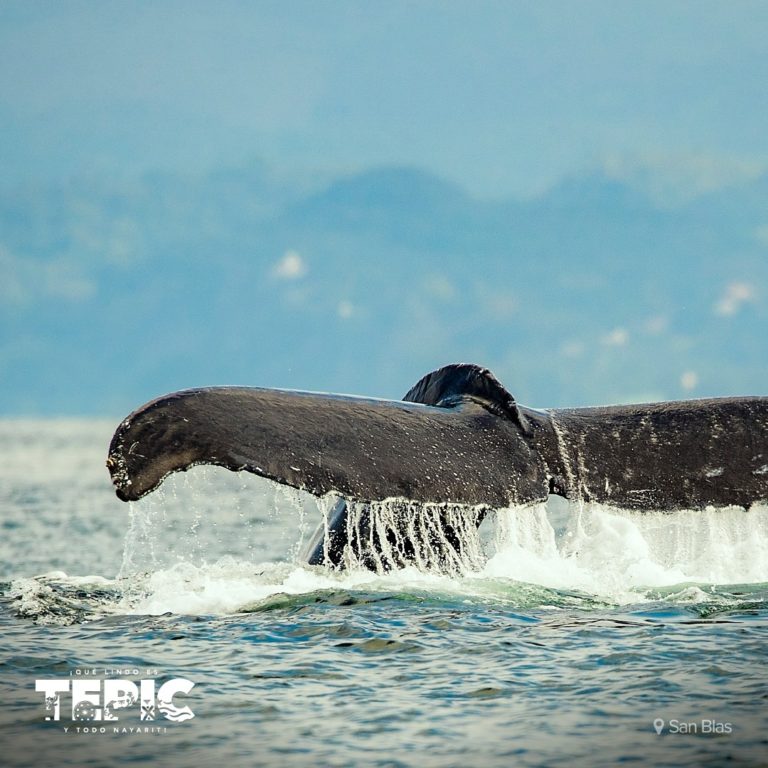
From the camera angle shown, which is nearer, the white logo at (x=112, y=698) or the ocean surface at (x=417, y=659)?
the ocean surface at (x=417, y=659)

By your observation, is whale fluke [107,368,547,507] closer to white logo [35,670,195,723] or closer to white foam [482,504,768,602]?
white foam [482,504,768,602]

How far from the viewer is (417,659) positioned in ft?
21.3

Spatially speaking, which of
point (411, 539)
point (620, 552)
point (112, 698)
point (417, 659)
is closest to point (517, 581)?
point (411, 539)

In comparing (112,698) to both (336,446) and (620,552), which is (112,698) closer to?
(336,446)

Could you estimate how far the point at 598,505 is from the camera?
735 cm

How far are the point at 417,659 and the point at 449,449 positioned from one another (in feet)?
3.85

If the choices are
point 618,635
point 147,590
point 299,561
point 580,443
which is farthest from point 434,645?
point 147,590

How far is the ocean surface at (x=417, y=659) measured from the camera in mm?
5227

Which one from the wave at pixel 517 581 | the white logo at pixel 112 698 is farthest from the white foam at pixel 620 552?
the white logo at pixel 112 698

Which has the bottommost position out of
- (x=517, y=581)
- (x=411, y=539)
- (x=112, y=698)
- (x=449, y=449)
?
(x=112, y=698)

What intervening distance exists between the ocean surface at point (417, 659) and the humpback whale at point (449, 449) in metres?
0.19

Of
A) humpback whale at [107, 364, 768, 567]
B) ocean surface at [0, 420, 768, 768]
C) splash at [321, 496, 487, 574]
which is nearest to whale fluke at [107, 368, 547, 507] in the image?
humpback whale at [107, 364, 768, 567]

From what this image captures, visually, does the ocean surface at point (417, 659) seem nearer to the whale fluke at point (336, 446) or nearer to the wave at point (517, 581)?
the wave at point (517, 581)

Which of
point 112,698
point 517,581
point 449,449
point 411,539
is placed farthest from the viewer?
point 517,581
